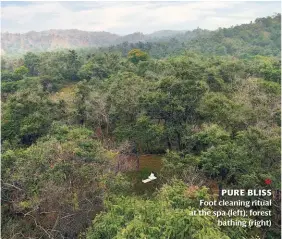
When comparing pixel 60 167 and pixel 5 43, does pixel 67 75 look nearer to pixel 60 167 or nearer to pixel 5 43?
pixel 60 167

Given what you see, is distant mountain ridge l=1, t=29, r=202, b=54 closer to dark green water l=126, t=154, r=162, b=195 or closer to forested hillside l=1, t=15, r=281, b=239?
forested hillside l=1, t=15, r=281, b=239

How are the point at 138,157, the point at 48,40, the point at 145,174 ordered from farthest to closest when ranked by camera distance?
the point at 48,40 < the point at 138,157 < the point at 145,174

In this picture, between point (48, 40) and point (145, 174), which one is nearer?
point (145, 174)

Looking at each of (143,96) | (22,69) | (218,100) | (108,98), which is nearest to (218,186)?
(218,100)

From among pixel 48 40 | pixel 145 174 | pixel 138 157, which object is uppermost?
pixel 48 40

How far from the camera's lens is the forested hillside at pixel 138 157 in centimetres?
925

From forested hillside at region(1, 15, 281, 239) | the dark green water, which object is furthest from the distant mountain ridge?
the dark green water

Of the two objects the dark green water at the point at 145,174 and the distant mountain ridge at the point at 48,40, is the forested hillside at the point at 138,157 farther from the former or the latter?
the distant mountain ridge at the point at 48,40

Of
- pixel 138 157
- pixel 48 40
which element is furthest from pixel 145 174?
pixel 48 40

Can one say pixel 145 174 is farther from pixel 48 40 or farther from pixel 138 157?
pixel 48 40

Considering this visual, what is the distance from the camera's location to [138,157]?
61.2ft

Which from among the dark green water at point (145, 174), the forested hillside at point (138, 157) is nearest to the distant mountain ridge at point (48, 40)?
the forested hillside at point (138, 157)

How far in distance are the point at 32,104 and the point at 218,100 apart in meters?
10.9

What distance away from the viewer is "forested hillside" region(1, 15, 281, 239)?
30.3ft
